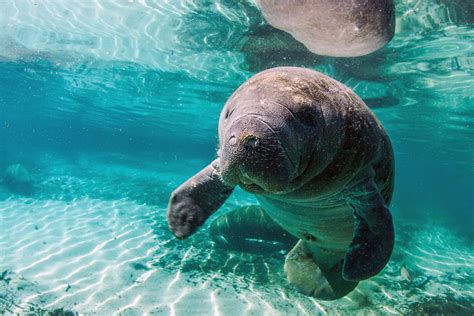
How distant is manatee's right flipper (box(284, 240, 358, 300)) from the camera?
393cm

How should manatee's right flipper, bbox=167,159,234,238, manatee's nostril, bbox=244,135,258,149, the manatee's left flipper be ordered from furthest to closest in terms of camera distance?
manatee's right flipper, bbox=167,159,234,238
the manatee's left flipper
manatee's nostril, bbox=244,135,258,149

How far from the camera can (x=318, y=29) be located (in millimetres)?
7027

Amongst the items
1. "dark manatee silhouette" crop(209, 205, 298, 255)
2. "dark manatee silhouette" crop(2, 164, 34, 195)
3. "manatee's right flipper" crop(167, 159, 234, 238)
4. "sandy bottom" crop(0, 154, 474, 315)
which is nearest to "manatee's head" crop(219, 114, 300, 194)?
"manatee's right flipper" crop(167, 159, 234, 238)

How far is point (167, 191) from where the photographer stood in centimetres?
1823

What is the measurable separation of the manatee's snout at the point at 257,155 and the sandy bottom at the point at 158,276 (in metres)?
4.52

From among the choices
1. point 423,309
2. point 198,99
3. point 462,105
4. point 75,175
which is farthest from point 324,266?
point 75,175

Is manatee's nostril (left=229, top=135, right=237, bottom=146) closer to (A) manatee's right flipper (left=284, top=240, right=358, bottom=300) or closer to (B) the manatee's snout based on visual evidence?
(B) the manatee's snout

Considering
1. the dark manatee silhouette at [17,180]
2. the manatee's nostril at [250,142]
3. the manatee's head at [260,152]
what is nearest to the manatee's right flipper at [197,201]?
the manatee's head at [260,152]

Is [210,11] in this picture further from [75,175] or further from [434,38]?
[75,175]

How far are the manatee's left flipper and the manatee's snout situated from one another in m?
1.08

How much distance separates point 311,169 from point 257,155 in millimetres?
553

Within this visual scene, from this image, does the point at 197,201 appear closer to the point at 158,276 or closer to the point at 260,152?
the point at 260,152

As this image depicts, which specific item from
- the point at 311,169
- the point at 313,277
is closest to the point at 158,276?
the point at 313,277

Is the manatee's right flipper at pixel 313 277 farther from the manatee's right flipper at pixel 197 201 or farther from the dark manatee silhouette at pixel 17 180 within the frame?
the dark manatee silhouette at pixel 17 180
